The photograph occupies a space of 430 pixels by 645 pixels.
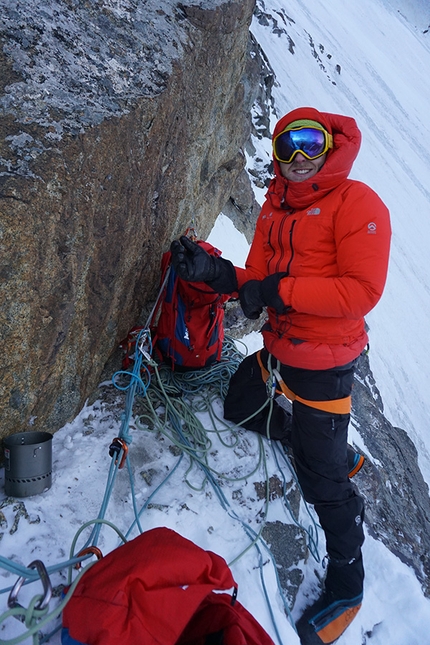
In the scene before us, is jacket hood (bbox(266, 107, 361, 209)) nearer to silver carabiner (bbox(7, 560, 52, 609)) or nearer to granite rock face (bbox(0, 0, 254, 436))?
granite rock face (bbox(0, 0, 254, 436))

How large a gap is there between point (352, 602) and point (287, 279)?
67.5 inches

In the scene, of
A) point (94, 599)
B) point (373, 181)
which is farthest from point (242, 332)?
point (373, 181)

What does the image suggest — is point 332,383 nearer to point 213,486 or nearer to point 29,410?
point 213,486

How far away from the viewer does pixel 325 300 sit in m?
2.20

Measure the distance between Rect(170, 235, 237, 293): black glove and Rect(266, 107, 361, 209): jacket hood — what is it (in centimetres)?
54

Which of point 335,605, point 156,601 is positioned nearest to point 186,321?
point 335,605

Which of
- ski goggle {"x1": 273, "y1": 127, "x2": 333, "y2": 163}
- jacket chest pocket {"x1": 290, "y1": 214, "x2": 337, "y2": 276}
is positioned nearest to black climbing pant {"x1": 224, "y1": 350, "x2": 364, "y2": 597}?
jacket chest pocket {"x1": 290, "y1": 214, "x2": 337, "y2": 276}

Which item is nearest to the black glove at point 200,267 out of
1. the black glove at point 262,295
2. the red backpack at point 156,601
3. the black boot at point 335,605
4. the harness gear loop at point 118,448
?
the black glove at point 262,295

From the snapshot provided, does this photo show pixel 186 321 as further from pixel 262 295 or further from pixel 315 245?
pixel 315 245

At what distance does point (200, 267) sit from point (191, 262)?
2.3 inches

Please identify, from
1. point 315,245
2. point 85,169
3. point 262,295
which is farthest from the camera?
point 262,295

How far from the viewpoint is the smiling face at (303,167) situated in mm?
2334

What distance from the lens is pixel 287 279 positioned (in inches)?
91.0

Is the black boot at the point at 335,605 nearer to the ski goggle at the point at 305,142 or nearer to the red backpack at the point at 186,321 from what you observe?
the red backpack at the point at 186,321
